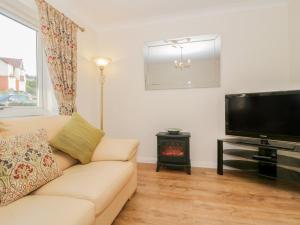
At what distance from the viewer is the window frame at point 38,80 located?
7.01ft

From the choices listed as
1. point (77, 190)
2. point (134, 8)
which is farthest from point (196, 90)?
point (77, 190)

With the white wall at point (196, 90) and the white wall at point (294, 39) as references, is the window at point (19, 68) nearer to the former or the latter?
the white wall at point (196, 90)

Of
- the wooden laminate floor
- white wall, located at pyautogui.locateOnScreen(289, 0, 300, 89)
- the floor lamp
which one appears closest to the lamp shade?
the floor lamp

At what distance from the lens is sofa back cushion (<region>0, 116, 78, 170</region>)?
5.11 feet

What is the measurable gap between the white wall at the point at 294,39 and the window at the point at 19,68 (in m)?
3.40

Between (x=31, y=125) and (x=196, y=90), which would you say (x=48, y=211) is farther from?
(x=196, y=90)

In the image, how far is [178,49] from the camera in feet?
10.5

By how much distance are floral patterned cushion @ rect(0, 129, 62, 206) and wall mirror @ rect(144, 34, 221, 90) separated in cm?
216

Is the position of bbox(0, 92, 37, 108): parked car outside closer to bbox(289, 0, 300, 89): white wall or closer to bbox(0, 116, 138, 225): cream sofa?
bbox(0, 116, 138, 225): cream sofa

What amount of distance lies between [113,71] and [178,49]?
1210 millimetres

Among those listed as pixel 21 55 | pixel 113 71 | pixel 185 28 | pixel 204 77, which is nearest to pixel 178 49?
pixel 185 28

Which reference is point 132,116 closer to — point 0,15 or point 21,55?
point 21,55

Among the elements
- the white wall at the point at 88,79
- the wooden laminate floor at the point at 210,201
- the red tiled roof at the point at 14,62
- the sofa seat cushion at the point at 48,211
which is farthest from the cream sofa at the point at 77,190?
the white wall at the point at 88,79

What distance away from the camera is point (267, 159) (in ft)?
8.02
